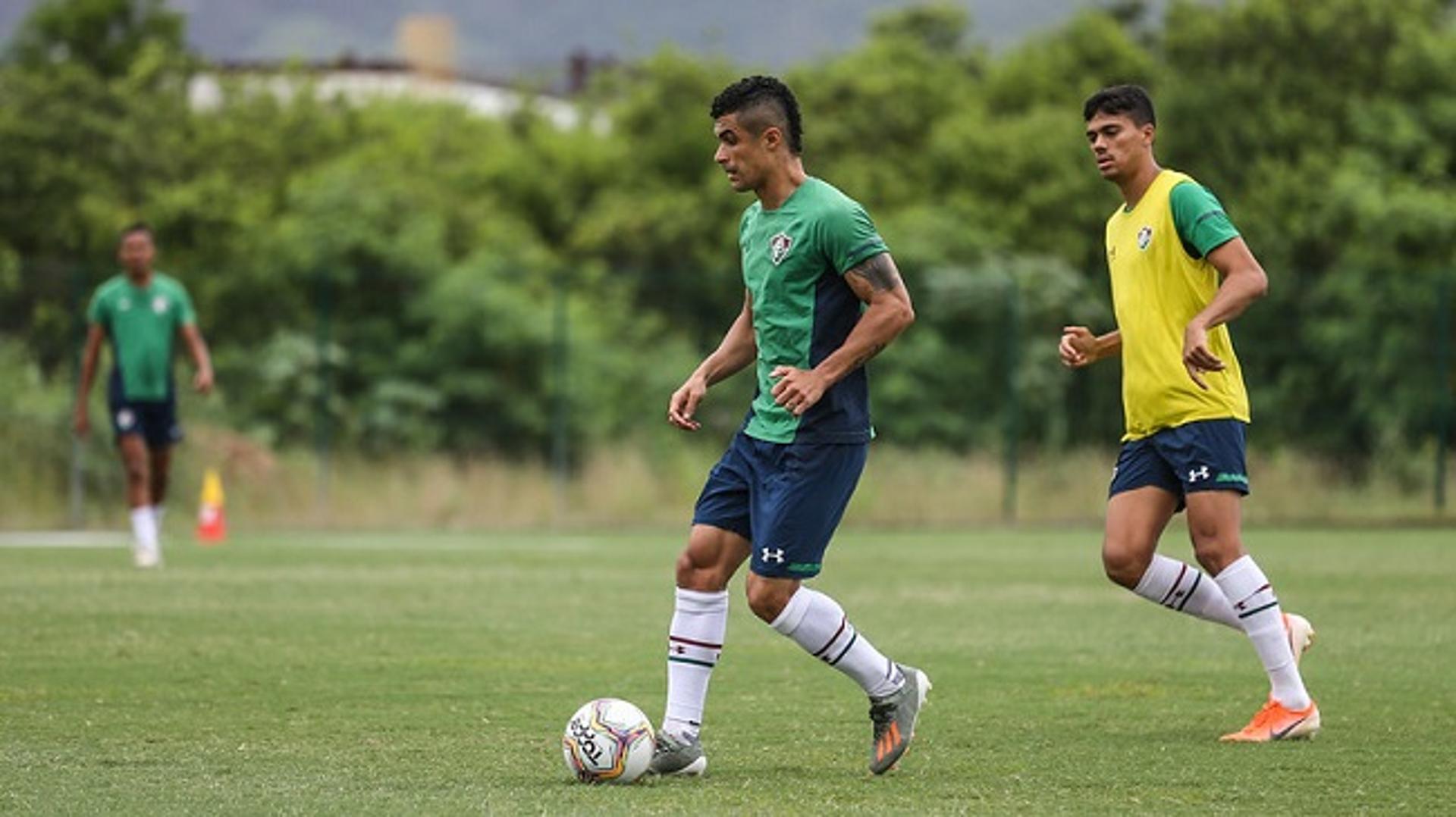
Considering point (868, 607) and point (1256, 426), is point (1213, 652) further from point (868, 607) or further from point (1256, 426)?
point (1256, 426)

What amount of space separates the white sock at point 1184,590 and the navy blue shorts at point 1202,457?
1.00ft

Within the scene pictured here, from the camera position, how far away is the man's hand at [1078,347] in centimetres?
965

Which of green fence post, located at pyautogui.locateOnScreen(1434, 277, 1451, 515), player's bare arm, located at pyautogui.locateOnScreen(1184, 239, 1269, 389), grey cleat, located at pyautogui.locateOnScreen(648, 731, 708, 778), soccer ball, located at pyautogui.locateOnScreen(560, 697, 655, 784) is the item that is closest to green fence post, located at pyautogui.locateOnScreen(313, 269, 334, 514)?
green fence post, located at pyautogui.locateOnScreen(1434, 277, 1451, 515)

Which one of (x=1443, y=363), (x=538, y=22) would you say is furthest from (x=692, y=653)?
(x=538, y=22)

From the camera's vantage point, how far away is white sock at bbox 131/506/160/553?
18000 millimetres

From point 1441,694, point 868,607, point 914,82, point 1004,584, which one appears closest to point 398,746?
point 1441,694

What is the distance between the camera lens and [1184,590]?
368 inches

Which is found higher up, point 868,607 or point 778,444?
point 778,444

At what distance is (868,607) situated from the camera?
50.1 feet

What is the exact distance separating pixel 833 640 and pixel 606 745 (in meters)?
0.87

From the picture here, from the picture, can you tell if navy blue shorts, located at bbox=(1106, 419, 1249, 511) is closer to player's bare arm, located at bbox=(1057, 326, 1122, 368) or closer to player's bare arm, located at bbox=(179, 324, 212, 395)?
player's bare arm, located at bbox=(1057, 326, 1122, 368)

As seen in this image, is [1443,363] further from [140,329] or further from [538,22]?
[538,22]

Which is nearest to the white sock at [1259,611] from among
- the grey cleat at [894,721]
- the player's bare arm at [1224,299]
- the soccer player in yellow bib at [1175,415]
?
the soccer player in yellow bib at [1175,415]

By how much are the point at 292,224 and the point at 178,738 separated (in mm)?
29375
